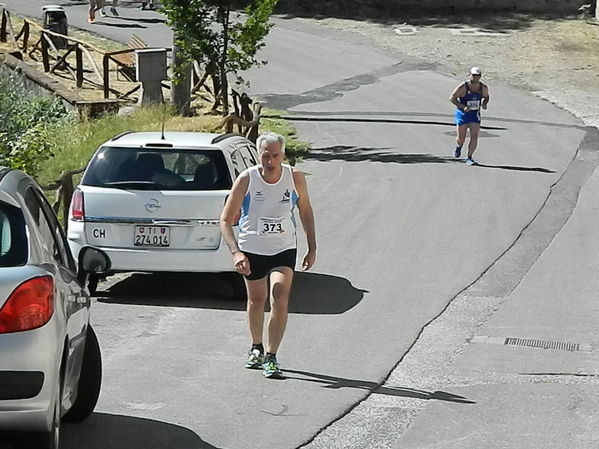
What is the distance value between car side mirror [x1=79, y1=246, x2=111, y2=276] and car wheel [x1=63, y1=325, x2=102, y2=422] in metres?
0.52

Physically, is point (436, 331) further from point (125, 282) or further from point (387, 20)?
point (387, 20)

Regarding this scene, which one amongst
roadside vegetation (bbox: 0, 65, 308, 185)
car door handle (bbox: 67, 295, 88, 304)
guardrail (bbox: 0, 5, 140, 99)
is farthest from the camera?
guardrail (bbox: 0, 5, 140, 99)

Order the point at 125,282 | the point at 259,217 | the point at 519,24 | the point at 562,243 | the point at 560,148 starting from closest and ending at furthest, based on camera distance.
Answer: the point at 259,217, the point at 125,282, the point at 562,243, the point at 560,148, the point at 519,24

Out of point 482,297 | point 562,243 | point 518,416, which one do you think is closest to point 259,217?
point 518,416

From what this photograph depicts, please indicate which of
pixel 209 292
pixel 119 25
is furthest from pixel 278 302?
pixel 119 25

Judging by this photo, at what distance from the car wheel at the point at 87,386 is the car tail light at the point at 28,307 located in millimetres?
1682

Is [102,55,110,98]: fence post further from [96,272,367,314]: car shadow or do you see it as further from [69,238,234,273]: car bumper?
[69,238,234,273]: car bumper

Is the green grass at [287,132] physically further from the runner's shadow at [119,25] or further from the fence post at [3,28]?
the runner's shadow at [119,25]

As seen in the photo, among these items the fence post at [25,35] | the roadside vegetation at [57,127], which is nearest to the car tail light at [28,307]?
the roadside vegetation at [57,127]

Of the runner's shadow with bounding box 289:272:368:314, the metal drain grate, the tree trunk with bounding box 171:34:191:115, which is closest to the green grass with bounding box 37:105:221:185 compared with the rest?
the tree trunk with bounding box 171:34:191:115

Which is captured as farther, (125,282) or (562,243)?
(562,243)

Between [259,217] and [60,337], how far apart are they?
314 cm

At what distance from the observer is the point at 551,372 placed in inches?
386

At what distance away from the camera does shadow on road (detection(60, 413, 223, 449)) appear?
7551 millimetres
